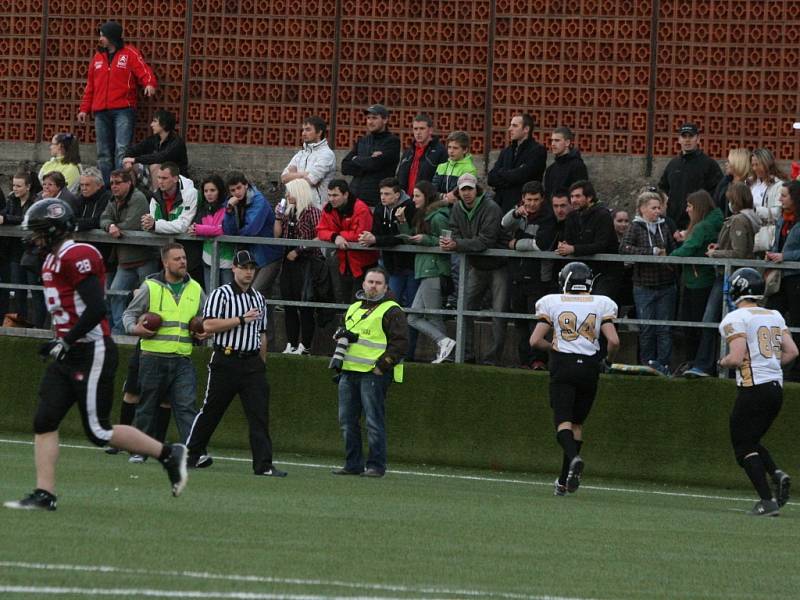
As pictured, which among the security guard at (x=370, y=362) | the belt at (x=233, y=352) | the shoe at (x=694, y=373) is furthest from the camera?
the shoe at (x=694, y=373)

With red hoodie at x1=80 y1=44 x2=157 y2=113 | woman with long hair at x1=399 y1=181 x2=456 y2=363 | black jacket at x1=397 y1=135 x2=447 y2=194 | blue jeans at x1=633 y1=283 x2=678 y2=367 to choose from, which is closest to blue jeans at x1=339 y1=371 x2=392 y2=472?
woman with long hair at x1=399 y1=181 x2=456 y2=363

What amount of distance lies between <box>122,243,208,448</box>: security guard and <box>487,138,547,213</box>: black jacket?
378cm

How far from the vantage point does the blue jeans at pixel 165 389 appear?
15.7 m

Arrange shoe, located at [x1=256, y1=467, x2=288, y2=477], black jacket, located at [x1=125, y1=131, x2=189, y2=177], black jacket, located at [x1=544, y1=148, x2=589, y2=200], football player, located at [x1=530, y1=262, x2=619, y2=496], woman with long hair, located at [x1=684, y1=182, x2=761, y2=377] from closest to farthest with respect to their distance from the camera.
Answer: football player, located at [x1=530, y1=262, x2=619, y2=496] < shoe, located at [x1=256, y1=467, x2=288, y2=477] < woman with long hair, located at [x1=684, y1=182, x2=761, y2=377] < black jacket, located at [x1=544, y1=148, x2=589, y2=200] < black jacket, located at [x1=125, y1=131, x2=189, y2=177]

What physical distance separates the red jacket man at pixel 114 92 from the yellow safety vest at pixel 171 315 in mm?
5968

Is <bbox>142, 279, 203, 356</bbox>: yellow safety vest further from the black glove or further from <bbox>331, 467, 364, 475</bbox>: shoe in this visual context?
the black glove

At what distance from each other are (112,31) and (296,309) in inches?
201

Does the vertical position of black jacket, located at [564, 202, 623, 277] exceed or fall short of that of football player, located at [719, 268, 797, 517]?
it exceeds it

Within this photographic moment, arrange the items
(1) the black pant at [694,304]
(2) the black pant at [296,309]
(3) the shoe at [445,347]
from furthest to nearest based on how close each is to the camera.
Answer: (2) the black pant at [296,309]
(3) the shoe at [445,347]
(1) the black pant at [694,304]

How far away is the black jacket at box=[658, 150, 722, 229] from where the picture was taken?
1750 cm

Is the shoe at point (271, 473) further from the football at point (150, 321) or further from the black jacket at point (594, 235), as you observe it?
the black jacket at point (594, 235)

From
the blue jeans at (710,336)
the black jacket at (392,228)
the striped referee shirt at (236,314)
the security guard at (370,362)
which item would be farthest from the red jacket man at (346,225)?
the blue jeans at (710,336)

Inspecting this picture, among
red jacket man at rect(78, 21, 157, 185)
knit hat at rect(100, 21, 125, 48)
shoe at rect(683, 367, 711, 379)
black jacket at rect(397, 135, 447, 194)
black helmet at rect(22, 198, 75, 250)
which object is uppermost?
knit hat at rect(100, 21, 125, 48)

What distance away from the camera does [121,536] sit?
31.0 feet
